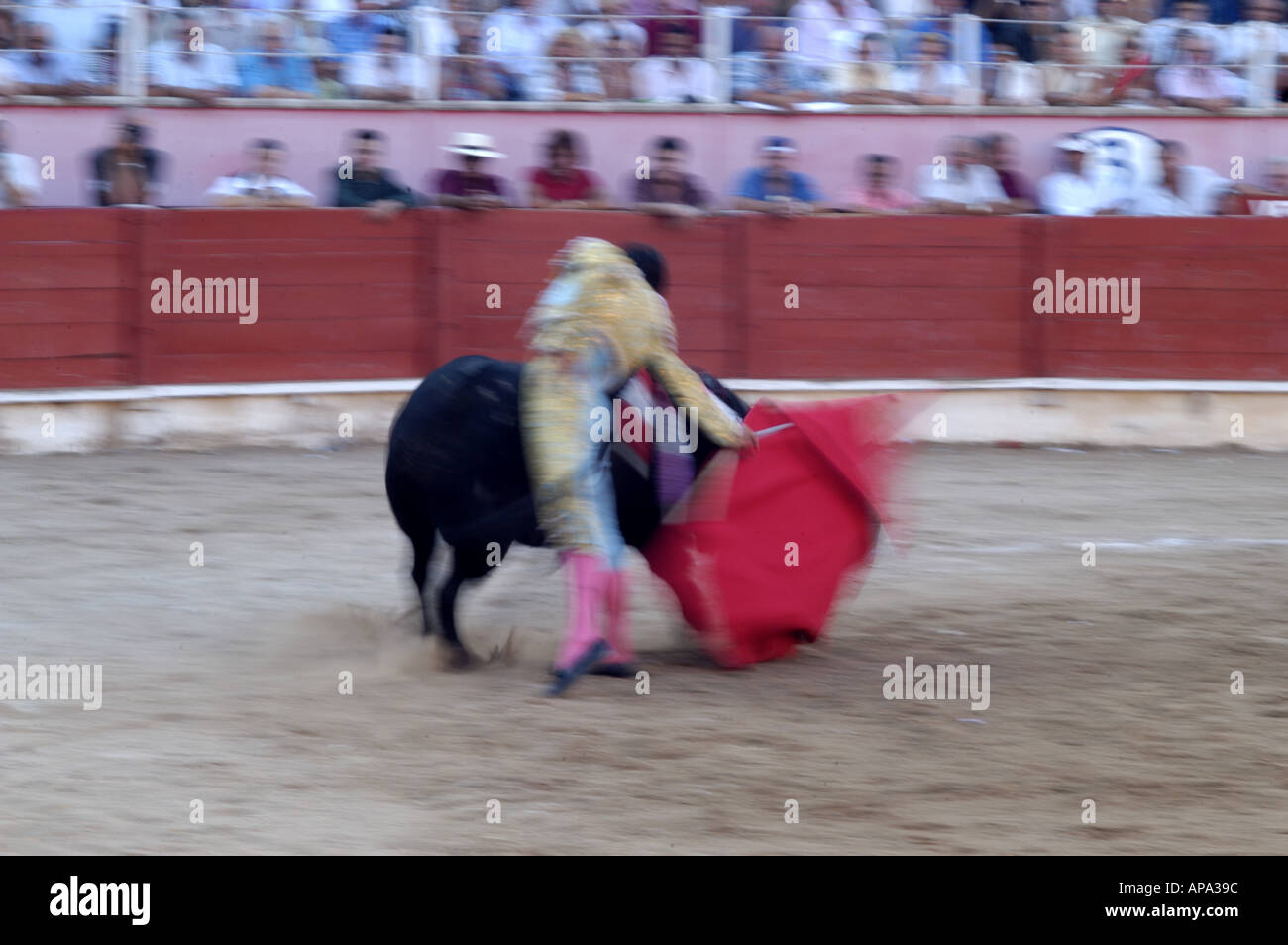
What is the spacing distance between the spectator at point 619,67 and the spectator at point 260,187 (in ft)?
6.86

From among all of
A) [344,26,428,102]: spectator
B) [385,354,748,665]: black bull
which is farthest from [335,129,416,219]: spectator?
[385,354,748,665]: black bull

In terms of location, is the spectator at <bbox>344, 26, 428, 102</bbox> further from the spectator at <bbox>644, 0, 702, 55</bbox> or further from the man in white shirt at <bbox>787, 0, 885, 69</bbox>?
the man in white shirt at <bbox>787, 0, 885, 69</bbox>

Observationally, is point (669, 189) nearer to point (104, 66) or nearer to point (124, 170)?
point (124, 170)

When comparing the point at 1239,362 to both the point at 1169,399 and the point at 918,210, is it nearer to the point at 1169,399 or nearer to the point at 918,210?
the point at 1169,399

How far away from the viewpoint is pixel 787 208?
31.7ft

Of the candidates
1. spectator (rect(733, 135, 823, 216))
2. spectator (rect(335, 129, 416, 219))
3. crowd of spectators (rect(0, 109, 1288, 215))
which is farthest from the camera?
spectator (rect(733, 135, 823, 216))

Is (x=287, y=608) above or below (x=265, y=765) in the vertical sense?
below

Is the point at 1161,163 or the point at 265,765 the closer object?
the point at 265,765

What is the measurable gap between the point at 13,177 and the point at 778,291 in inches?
161

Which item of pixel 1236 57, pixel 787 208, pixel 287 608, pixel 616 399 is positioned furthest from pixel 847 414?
pixel 1236 57

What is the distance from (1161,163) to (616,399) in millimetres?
6532

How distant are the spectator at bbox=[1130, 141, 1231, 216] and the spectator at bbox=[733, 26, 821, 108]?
6.85ft

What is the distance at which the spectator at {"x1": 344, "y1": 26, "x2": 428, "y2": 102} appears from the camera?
402 inches

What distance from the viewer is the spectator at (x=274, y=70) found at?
10.1 metres
